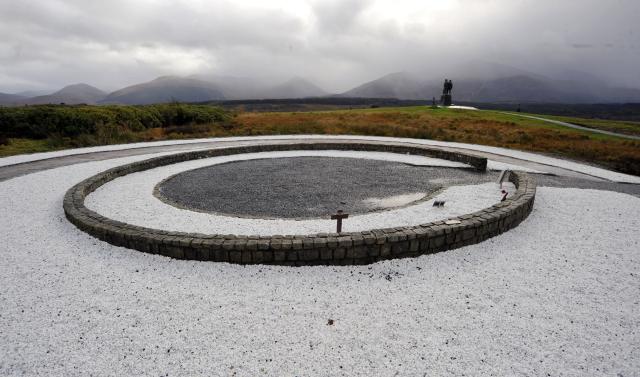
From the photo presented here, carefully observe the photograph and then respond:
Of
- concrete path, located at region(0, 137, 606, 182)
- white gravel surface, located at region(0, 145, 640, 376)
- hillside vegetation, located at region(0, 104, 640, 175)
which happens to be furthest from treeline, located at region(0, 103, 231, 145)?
white gravel surface, located at region(0, 145, 640, 376)

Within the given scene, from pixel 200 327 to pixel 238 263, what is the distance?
5.88ft

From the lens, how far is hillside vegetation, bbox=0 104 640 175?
22031 millimetres

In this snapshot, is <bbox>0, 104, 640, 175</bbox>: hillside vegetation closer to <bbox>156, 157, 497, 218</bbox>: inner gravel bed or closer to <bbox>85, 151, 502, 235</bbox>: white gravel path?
<bbox>156, 157, 497, 218</bbox>: inner gravel bed

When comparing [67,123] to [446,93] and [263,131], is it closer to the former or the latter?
[263,131]

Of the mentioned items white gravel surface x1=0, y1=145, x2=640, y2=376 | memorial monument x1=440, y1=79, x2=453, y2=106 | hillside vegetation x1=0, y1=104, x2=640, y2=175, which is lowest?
white gravel surface x1=0, y1=145, x2=640, y2=376

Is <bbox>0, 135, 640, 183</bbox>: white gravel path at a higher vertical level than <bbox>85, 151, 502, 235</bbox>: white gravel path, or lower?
higher

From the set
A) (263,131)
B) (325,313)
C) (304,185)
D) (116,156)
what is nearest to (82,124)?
(263,131)

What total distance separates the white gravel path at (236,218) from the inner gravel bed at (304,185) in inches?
21.2

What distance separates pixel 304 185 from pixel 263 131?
18.4 meters

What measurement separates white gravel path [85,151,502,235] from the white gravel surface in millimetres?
1457

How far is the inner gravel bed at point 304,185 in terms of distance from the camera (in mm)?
9789

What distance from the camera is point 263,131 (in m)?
29.4

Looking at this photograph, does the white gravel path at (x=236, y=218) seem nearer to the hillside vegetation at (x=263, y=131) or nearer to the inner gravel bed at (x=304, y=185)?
the inner gravel bed at (x=304, y=185)

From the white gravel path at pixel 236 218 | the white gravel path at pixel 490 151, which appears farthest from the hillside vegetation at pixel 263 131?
the white gravel path at pixel 236 218
